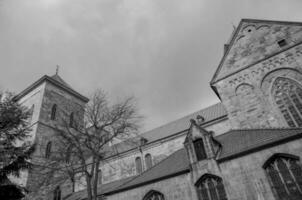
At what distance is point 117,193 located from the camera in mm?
13914

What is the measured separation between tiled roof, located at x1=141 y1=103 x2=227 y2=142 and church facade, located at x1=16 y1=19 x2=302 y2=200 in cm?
16

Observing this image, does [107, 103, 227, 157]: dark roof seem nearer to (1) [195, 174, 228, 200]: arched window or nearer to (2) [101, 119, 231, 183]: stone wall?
(2) [101, 119, 231, 183]: stone wall

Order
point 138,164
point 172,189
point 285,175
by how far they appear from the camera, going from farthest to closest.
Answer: point 138,164
point 172,189
point 285,175

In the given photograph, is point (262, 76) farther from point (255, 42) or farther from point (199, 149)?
point (199, 149)

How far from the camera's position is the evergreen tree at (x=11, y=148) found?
13143 millimetres

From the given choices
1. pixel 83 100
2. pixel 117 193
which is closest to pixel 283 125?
pixel 117 193

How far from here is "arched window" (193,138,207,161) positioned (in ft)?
39.7

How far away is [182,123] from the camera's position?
2316cm

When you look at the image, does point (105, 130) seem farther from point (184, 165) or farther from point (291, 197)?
point (291, 197)

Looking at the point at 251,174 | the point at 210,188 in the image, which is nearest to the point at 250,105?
the point at 251,174

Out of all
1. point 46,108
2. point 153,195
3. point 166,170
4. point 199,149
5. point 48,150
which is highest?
point 46,108

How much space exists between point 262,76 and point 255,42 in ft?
10.7

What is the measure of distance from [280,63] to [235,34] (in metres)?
4.85

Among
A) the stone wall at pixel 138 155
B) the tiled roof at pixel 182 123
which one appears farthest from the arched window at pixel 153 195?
the tiled roof at pixel 182 123
